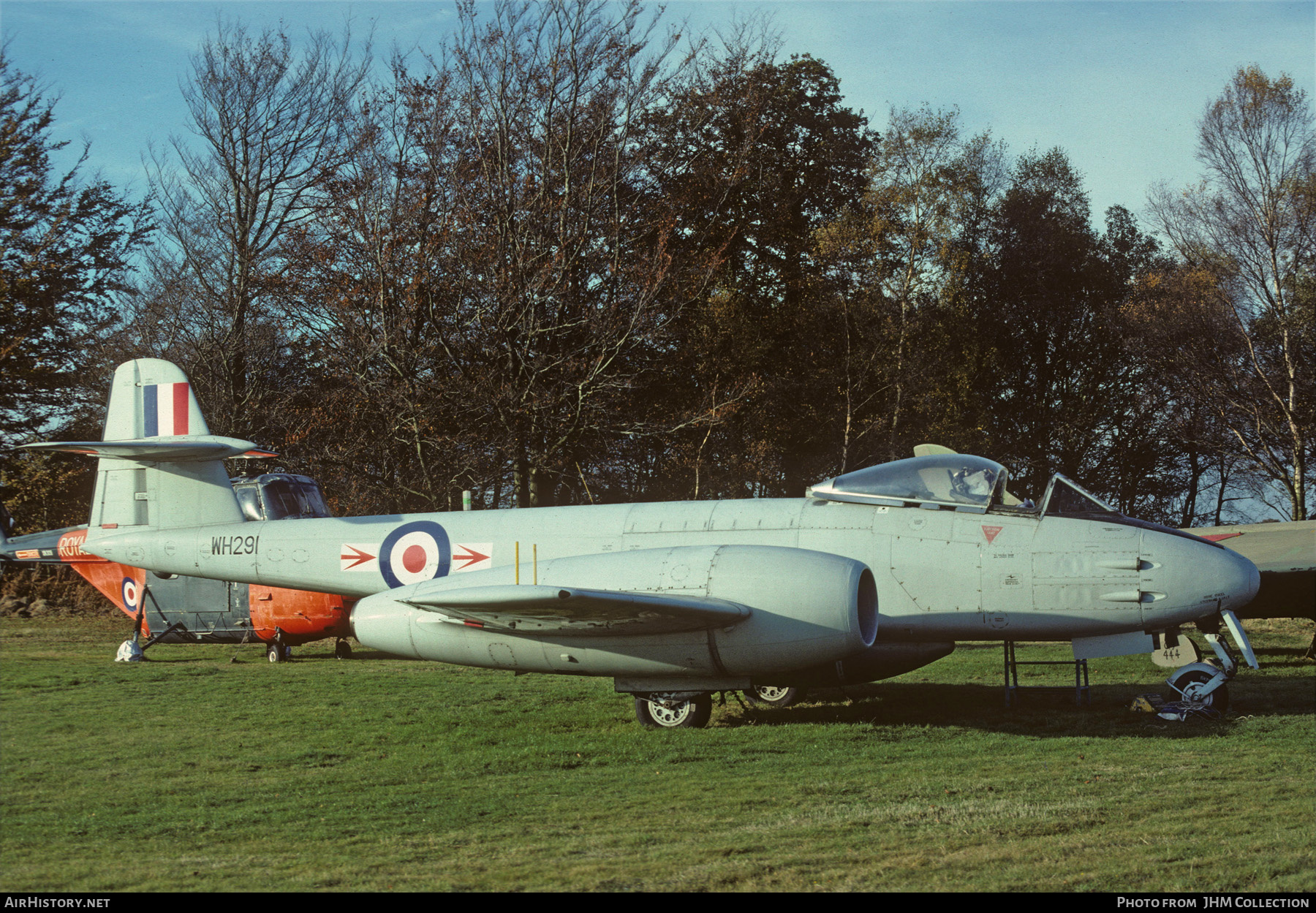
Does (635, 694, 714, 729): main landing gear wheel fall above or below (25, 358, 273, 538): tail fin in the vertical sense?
below

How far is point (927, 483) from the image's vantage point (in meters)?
9.98

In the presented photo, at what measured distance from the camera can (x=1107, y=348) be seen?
32.8m

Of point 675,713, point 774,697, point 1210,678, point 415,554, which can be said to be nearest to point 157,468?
point 415,554

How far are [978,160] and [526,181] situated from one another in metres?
18.2

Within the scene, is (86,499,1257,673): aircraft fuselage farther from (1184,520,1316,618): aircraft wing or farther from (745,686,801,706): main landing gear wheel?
(1184,520,1316,618): aircraft wing

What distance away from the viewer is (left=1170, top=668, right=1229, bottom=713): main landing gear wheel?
380 inches

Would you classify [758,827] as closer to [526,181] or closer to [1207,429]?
[526,181]

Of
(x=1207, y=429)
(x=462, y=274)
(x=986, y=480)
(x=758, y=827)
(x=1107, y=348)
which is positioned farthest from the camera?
(x=1107, y=348)

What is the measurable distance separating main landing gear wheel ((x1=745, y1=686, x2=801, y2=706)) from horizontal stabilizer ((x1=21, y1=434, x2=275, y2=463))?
20.8 feet

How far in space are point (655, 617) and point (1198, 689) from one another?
5.59 m

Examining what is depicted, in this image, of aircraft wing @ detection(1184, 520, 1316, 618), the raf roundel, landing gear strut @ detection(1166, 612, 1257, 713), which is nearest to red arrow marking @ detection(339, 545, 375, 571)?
the raf roundel

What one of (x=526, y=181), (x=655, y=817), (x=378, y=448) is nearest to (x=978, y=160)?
(x=526, y=181)

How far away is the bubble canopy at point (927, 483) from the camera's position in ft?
32.3

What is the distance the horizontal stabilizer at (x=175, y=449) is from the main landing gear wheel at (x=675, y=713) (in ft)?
17.0
